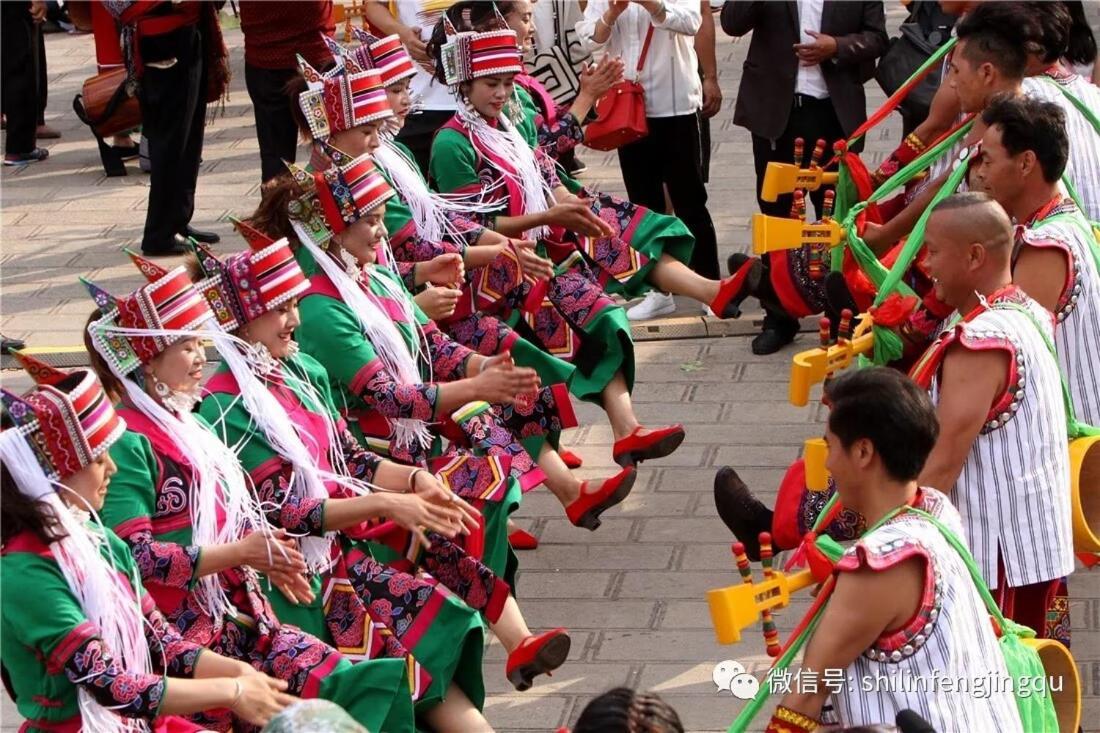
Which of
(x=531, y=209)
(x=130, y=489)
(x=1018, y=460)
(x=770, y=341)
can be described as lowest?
(x=770, y=341)

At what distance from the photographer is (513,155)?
22.6 ft

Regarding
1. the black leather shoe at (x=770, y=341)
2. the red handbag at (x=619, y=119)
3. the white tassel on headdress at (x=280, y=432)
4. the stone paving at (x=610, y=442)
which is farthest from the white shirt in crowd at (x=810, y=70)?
the white tassel on headdress at (x=280, y=432)

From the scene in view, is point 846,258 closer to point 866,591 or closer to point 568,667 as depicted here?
point 568,667

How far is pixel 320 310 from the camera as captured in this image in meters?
5.55

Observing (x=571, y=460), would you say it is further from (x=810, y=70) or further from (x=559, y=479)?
(x=810, y=70)

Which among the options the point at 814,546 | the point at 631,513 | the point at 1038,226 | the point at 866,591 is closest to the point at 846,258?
the point at 1038,226

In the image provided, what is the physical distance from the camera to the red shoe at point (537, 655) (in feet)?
17.5

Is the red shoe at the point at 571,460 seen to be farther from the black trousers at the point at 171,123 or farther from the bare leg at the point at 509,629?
the black trousers at the point at 171,123

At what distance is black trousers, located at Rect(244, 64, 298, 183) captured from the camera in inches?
369

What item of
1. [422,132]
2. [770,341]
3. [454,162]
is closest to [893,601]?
[454,162]

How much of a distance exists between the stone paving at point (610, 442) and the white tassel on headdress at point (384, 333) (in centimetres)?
86

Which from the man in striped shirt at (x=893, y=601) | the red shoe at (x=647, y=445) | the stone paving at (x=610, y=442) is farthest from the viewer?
the red shoe at (x=647, y=445)

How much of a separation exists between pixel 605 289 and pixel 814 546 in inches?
129

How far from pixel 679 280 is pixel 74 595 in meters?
3.79
